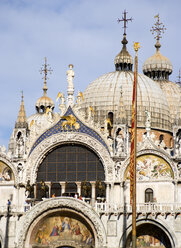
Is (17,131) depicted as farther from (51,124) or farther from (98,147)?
(98,147)

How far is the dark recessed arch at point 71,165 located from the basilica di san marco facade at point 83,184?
74 mm

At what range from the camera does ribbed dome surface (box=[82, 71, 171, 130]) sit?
6538 cm

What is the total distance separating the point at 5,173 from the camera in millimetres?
59688

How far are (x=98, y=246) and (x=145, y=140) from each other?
27.7 feet

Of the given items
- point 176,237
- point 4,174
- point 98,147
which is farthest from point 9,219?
point 176,237

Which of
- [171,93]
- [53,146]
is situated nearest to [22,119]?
[53,146]

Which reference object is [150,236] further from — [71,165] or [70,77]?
[70,77]

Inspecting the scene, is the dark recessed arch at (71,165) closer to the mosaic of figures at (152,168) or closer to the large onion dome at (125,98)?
the mosaic of figures at (152,168)

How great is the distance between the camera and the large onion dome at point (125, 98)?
65.4 meters

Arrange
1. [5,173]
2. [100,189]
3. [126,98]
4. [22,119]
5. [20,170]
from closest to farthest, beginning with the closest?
[100,189] → [20,170] → [5,173] → [22,119] → [126,98]

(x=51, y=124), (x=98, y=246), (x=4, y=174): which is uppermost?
(x=51, y=124)

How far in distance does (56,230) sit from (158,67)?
1008 inches

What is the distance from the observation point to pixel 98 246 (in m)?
54.3

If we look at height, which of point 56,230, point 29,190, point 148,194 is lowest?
point 56,230
